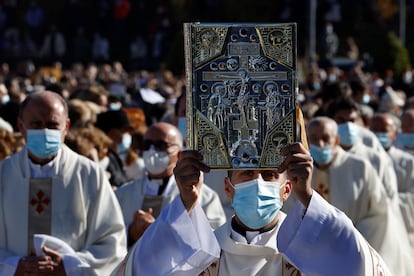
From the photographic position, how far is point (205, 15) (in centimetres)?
4178

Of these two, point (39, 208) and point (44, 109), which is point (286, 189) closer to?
point (44, 109)

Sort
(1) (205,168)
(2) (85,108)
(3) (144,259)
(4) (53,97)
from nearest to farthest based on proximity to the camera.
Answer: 1. (1) (205,168)
2. (3) (144,259)
3. (4) (53,97)
4. (2) (85,108)

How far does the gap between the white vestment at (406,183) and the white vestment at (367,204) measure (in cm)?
141

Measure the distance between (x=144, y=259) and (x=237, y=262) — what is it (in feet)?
1.41

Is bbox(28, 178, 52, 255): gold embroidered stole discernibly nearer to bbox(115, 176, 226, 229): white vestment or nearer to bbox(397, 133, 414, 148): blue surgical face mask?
bbox(115, 176, 226, 229): white vestment

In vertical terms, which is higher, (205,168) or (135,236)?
(205,168)

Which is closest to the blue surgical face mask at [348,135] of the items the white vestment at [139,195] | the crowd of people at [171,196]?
the crowd of people at [171,196]

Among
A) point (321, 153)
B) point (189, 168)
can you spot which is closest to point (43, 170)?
point (189, 168)

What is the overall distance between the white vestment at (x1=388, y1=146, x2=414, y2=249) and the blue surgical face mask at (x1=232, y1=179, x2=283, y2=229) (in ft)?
20.2

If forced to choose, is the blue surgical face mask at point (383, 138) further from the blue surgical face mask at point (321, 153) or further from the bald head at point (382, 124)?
the blue surgical face mask at point (321, 153)

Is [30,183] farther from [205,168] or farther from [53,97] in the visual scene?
[205,168]

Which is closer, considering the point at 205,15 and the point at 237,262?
the point at 237,262

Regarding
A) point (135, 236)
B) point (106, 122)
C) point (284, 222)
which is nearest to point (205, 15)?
point (106, 122)

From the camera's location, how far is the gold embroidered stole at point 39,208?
7.93 m
